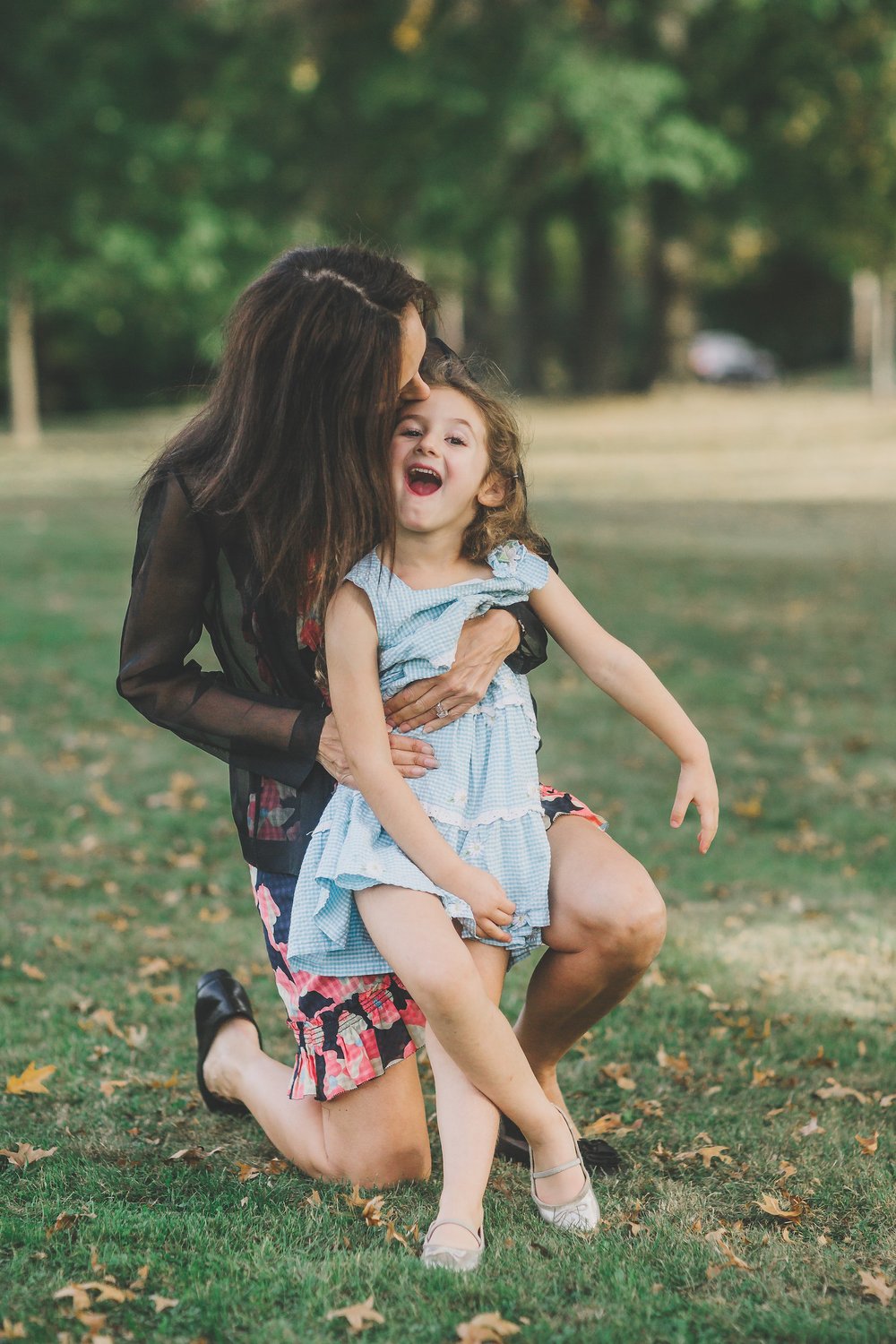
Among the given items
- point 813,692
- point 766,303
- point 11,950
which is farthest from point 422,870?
point 766,303

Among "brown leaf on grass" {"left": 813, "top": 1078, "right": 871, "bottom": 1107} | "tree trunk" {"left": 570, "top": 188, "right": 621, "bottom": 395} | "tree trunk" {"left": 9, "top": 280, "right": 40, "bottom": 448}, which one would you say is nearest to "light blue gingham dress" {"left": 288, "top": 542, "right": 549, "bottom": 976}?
"brown leaf on grass" {"left": 813, "top": 1078, "right": 871, "bottom": 1107}

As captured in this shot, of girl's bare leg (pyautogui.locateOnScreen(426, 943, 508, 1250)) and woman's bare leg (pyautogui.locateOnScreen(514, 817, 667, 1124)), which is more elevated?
woman's bare leg (pyautogui.locateOnScreen(514, 817, 667, 1124))

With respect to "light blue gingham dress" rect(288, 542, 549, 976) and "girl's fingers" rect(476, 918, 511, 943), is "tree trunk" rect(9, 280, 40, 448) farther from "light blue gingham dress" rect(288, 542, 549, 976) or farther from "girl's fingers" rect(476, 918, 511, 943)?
"girl's fingers" rect(476, 918, 511, 943)

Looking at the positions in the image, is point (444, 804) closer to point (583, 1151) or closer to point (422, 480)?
point (422, 480)

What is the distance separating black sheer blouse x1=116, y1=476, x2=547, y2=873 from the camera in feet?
10.8

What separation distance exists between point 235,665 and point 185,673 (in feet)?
0.38

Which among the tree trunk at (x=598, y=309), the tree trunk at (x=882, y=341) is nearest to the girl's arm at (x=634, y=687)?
the tree trunk at (x=598, y=309)

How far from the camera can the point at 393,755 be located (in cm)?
314

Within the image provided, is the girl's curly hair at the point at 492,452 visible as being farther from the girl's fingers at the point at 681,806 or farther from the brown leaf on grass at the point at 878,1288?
the brown leaf on grass at the point at 878,1288

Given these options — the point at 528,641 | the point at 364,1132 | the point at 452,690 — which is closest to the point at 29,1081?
the point at 364,1132

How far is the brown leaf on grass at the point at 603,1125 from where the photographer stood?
3721mm

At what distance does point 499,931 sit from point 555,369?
35526 millimetres

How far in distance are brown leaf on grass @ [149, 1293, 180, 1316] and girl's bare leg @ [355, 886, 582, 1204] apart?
27.3 inches

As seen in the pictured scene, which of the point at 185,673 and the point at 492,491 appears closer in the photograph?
the point at 492,491
